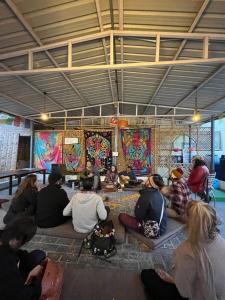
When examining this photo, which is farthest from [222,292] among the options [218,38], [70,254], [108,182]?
[108,182]

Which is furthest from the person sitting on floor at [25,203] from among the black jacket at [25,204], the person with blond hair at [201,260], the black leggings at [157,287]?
the person with blond hair at [201,260]

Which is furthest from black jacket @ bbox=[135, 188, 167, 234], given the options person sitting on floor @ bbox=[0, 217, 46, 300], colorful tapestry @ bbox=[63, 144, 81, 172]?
colorful tapestry @ bbox=[63, 144, 81, 172]

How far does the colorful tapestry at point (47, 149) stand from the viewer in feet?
32.4

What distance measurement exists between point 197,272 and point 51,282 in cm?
118

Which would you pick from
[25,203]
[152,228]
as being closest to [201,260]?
[152,228]

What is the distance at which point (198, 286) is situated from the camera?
5.09 ft

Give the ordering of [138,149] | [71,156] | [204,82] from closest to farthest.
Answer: [204,82] → [138,149] → [71,156]

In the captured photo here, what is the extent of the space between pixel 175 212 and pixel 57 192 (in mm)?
2222

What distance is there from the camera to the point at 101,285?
2127 millimetres

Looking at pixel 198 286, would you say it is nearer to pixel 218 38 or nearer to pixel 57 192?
pixel 57 192

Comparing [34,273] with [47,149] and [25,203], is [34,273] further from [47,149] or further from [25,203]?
[47,149]

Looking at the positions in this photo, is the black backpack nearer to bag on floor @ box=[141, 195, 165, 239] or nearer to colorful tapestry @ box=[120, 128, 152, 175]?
bag on floor @ box=[141, 195, 165, 239]

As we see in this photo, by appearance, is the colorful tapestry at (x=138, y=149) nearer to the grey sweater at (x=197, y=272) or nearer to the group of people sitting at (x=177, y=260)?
the group of people sitting at (x=177, y=260)

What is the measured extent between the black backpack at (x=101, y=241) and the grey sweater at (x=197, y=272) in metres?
1.46
